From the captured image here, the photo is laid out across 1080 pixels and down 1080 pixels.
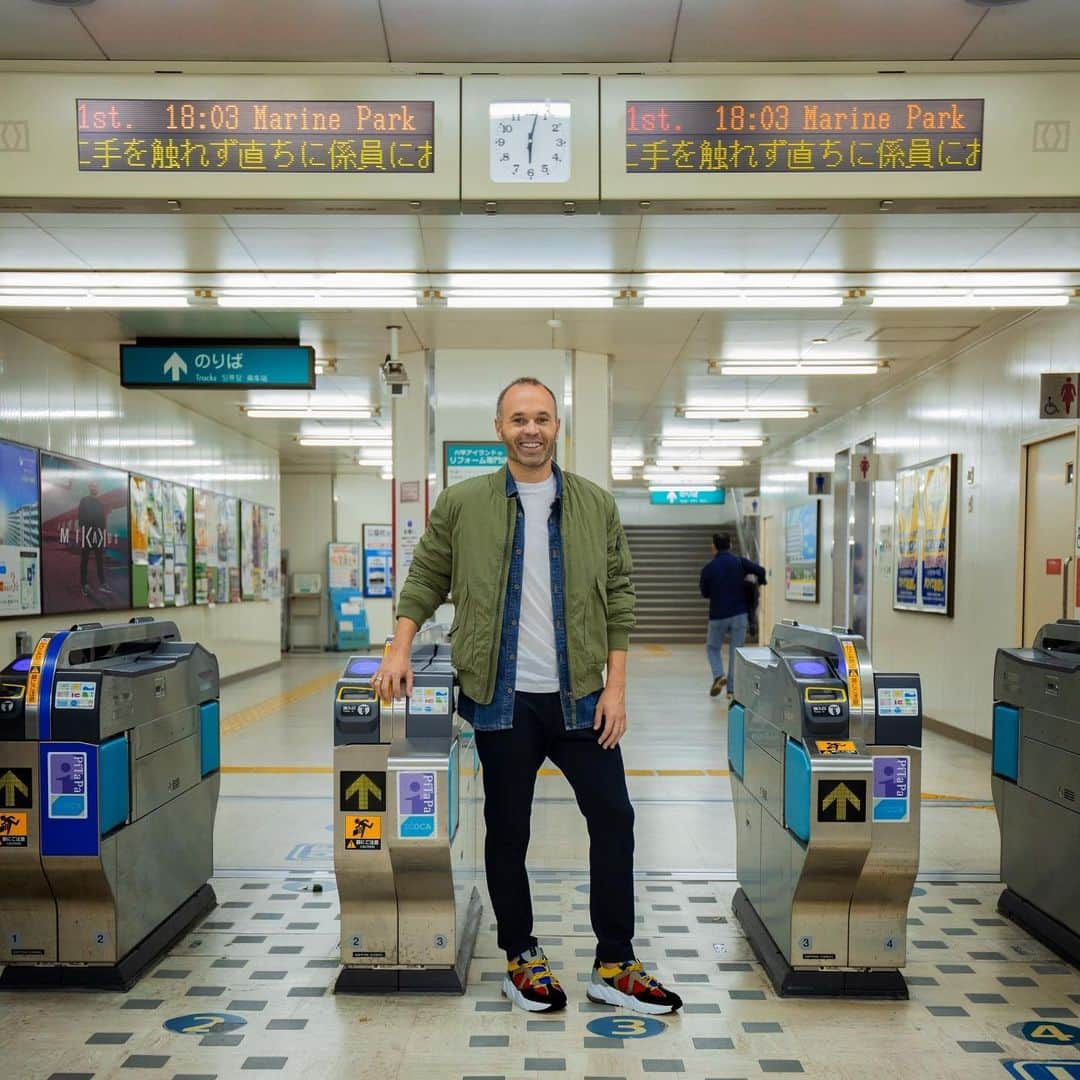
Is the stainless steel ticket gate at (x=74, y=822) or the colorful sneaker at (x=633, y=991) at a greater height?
A: the stainless steel ticket gate at (x=74, y=822)

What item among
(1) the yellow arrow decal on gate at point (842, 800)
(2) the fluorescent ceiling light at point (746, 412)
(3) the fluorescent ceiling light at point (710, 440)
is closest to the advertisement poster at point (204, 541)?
(2) the fluorescent ceiling light at point (746, 412)

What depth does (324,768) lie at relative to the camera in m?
6.57

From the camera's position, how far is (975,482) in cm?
751

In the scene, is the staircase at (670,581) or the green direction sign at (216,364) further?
the staircase at (670,581)

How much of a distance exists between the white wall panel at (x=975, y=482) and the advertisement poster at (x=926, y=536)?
0.09 meters

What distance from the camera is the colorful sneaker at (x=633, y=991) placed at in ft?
9.62

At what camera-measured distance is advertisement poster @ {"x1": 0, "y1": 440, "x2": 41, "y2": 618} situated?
6.43 meters

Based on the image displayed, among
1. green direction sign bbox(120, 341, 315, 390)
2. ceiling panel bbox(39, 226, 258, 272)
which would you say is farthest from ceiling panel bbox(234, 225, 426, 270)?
green direction sign bbox(120, 341, 315, 390)

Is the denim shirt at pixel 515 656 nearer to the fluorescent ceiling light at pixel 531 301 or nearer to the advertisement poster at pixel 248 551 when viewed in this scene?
the fluorescent ceiling light at pixel 531 301

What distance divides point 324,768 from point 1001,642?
4463mm

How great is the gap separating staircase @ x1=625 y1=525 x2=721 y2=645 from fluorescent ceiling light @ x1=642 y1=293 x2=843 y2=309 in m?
14.1

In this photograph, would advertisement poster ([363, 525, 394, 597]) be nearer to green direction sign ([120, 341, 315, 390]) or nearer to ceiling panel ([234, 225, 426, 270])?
green direction sign ([120, 341, 315, 390])

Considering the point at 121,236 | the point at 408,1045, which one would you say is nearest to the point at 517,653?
the point at 408,1045

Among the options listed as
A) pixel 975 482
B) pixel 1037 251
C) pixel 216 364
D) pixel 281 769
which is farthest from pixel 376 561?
pixel 1037 251
